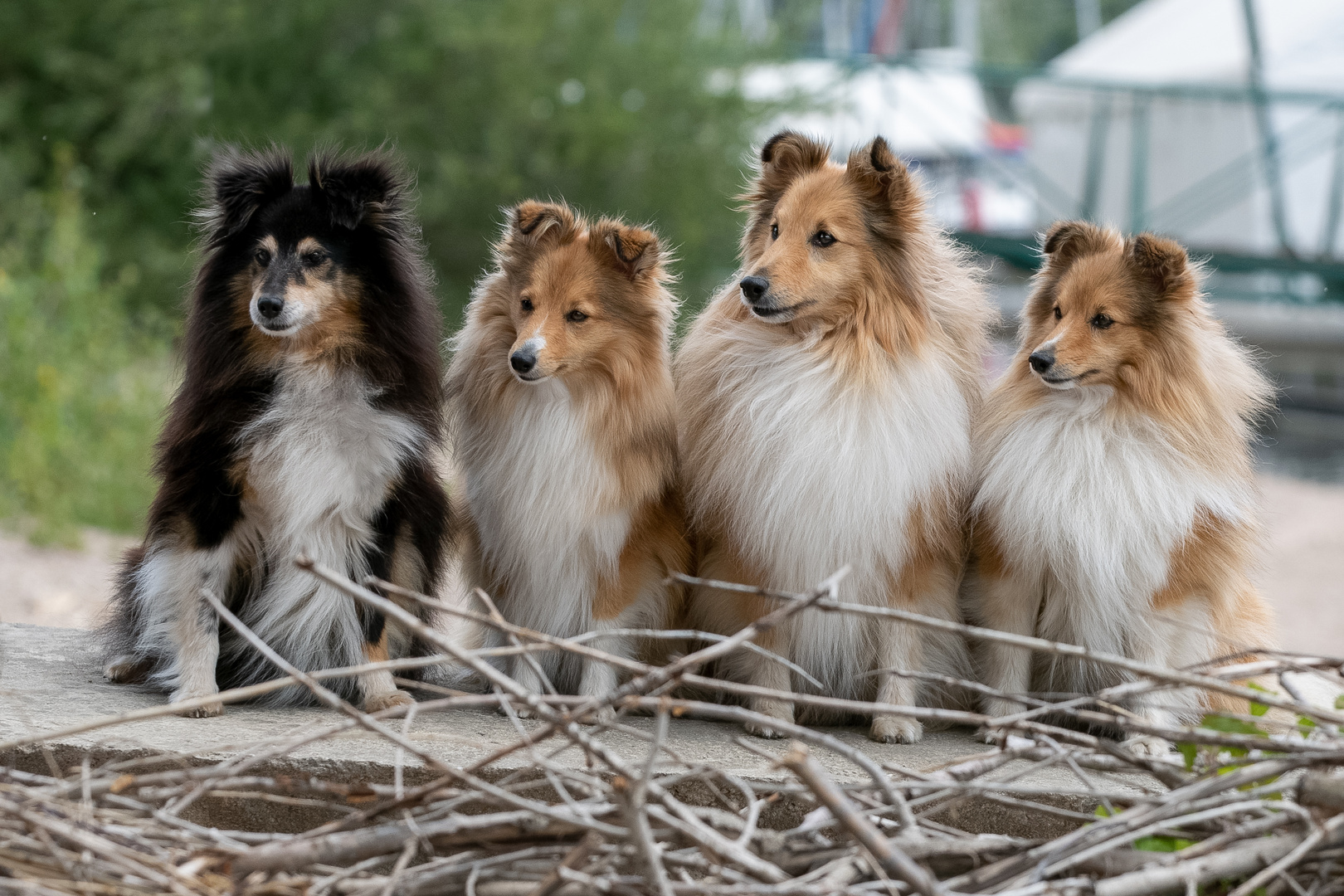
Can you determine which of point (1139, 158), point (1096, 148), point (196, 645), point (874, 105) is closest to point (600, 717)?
point (196, 645)

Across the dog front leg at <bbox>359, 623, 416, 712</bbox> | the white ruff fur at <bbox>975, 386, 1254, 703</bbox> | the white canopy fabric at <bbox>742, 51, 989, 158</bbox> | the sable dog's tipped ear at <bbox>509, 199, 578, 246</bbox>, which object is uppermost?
the white canopy fabric at <bbox>742, 51, 989, 158</bbox>

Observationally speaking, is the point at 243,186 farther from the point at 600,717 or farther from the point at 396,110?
the point at 396,110

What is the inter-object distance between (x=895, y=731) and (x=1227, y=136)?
10270 millimetres

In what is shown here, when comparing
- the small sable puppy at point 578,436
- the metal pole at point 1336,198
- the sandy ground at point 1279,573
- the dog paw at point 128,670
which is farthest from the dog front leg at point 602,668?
the metal pole at point 1336,198

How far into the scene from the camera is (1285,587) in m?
9.82

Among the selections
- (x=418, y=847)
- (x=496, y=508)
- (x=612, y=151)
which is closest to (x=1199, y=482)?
(x=496, y=508)

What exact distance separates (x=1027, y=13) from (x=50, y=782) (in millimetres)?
33269

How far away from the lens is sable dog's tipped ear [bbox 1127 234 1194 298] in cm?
334

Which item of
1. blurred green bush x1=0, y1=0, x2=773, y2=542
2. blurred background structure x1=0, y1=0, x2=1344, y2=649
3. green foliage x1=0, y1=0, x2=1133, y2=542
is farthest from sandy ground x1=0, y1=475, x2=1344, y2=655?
blurred green bush x1=0, y1=0, x2=773, y2=542

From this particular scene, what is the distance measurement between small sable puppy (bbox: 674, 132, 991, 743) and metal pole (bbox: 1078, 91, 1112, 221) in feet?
29.8

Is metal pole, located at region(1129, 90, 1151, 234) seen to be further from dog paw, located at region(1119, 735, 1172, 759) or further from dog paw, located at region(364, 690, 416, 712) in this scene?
dog paw, located at region(364, 690, 416, 712)

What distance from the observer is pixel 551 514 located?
3586 mm

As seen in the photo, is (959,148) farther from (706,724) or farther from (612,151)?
(706,724)

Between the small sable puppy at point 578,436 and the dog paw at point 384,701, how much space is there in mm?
343
